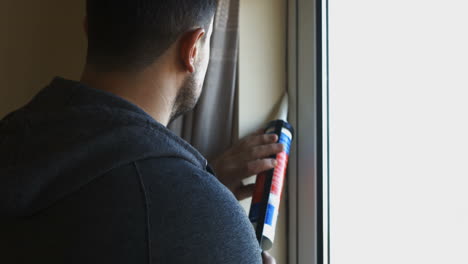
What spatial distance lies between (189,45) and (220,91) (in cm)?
30

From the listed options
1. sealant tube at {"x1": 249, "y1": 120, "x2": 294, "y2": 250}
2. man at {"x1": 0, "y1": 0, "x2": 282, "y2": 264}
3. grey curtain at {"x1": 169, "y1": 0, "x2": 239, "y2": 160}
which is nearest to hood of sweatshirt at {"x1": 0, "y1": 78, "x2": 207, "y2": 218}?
man at {"x1": 0, "y1": 0, "x2": 282, "y2": 264}

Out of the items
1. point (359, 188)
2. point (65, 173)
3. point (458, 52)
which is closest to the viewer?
point (65, 173)

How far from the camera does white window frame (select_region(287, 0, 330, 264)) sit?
2.96 ft

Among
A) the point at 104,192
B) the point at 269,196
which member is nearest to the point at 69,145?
the point at 104,192

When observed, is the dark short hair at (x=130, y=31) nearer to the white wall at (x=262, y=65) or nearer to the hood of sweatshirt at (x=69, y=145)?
the hood of sweatshirt at (x=69, y=145)

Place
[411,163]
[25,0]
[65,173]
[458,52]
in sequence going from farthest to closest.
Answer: [25,0], [411,163], [458,52], [65,173]

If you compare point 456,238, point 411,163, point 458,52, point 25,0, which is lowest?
point 456,238

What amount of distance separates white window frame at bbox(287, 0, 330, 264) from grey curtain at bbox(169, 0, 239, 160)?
14 cm

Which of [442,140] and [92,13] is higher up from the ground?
[92,13]

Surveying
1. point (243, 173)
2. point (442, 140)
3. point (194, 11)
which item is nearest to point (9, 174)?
point (194, 11)

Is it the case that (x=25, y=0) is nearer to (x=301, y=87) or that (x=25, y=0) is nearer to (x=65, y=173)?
(x=301, y=87)

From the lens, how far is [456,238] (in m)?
0.61

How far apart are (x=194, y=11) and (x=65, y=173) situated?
0.31 metres

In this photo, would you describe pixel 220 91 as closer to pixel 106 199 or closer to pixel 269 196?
pixel 269 196
